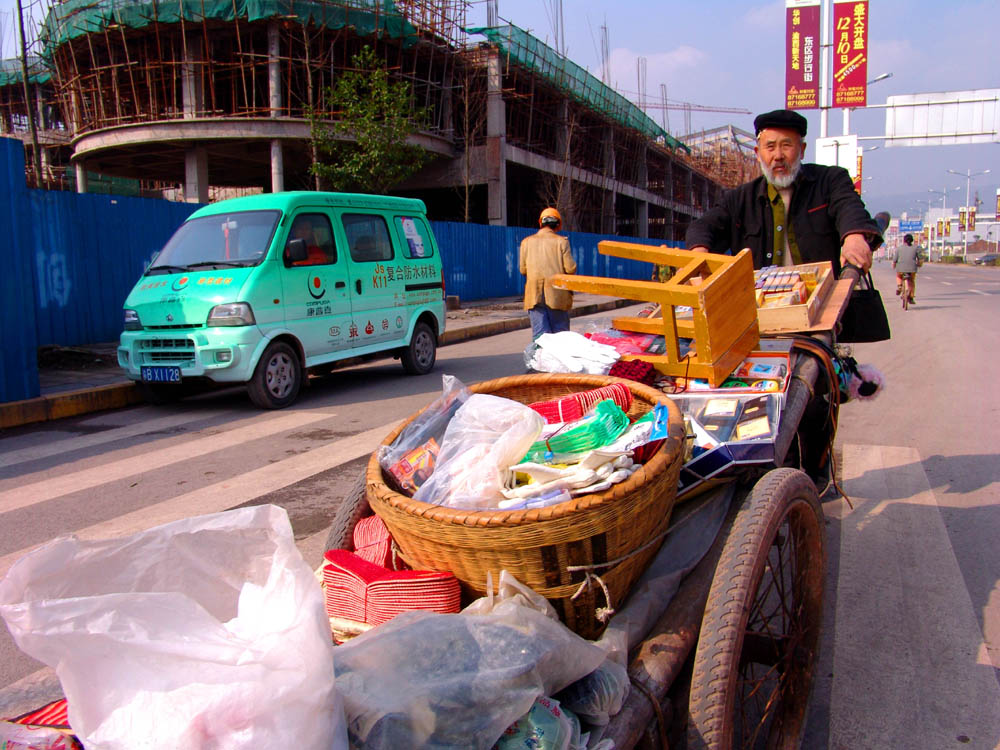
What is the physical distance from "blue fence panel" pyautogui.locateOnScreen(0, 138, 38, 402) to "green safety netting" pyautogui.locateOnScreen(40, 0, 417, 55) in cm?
1648

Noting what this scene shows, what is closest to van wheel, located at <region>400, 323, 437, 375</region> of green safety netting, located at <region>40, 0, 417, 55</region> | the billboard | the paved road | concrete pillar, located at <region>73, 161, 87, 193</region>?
the paved road

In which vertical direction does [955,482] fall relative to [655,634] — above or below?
below

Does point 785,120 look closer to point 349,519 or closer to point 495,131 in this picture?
point 349,519

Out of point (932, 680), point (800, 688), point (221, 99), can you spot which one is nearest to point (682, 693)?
point (800, 688)

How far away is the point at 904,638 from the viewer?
283 centimetres

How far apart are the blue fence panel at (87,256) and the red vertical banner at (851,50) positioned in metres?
19.4

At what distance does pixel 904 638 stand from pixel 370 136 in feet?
57.1

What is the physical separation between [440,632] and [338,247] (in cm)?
707

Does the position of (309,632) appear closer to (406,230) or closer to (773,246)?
(773,246)

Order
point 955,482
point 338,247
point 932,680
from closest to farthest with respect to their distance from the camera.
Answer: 1. point 932,680
2. point 955,482
3. point 338,247

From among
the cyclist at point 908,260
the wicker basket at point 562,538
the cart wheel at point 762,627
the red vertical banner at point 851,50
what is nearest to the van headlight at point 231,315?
the wicker basket at point 562,538

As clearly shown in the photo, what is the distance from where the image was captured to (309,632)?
1.23 metres

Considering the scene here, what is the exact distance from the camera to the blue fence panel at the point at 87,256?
399 inches

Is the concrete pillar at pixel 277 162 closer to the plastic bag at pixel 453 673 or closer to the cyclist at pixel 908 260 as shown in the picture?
the cyclist at pixel 908 260
